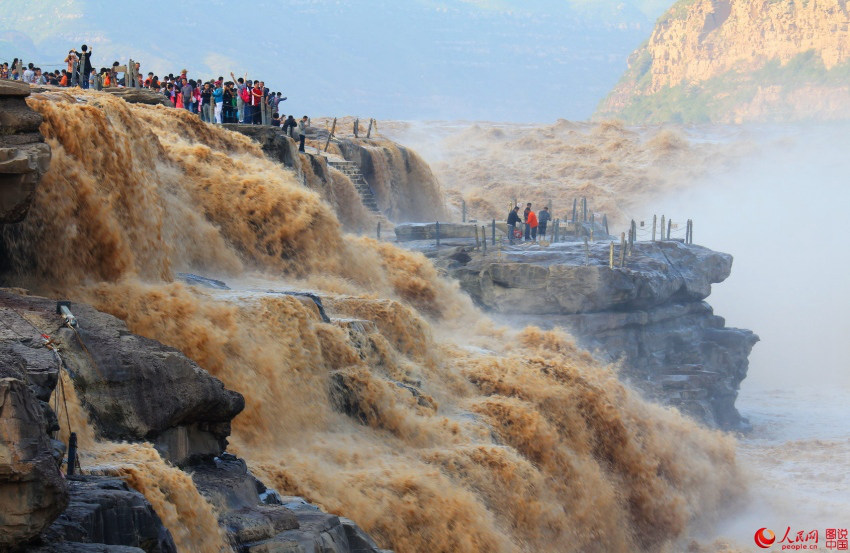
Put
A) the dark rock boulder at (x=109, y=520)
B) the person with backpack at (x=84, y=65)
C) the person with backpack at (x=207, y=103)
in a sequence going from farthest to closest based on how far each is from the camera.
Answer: the person with backpack at (x=207, y=103), the person with backpack at (x=84, y=65), the dark rock boulder at (x=109, y=520)

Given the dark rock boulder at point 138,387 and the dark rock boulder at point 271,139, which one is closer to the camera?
the dark rock boulder at point 138,387

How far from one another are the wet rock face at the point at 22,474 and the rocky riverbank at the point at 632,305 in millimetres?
21587

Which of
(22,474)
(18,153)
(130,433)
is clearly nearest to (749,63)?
(18,153)

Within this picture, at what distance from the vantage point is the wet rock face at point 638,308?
2950 cm

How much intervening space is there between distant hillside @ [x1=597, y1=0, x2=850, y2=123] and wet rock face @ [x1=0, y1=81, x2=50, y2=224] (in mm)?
92148

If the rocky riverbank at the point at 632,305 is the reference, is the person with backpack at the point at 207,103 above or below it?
above

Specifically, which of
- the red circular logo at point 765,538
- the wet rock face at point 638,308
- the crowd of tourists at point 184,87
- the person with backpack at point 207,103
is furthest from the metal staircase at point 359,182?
the red circular logo at point 765,538

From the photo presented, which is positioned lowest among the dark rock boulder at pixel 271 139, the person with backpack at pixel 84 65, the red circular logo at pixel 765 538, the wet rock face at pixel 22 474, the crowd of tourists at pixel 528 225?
the red circular logo at pixel 765 538

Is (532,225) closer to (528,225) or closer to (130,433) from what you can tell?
(528,225)

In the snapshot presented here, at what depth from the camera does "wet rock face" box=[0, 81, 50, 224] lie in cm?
1191

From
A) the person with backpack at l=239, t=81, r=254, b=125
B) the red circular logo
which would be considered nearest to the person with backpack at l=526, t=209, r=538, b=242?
the person with backpack at l=239, t=81, r=254, b=125

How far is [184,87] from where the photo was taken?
25.6 metres

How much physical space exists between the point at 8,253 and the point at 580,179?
46.7 metres

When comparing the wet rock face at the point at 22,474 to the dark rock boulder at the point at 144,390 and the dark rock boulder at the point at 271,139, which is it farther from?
the dark rock boulder at the point at 271,139
